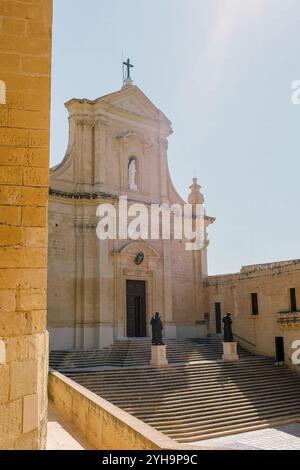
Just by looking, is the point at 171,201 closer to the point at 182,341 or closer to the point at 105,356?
the point at 182,341

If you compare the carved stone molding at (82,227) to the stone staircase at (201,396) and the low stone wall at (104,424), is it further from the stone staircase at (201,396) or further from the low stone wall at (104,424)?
the low stone wall at (104,424)

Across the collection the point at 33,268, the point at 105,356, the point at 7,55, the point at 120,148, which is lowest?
the point at 105,356

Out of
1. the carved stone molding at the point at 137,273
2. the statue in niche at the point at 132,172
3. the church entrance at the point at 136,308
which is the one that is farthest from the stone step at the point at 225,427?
the statue in niche at the point at 132,172

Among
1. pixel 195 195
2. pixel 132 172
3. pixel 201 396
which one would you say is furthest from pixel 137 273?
pixel 201 396

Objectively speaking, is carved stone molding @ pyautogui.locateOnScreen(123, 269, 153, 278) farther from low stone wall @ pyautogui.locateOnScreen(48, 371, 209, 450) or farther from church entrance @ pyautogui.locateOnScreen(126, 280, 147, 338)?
low stone wall @ pyautogui.locateOnScreen(48, 371, 209, 450)

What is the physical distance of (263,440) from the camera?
13.0m

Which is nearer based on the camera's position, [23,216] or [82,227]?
[23,216]

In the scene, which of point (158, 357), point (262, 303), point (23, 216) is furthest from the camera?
point (262, 303)

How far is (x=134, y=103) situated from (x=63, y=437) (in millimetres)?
18528

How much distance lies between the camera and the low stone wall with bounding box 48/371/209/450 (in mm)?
6129

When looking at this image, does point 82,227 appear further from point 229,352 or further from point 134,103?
point 229,352

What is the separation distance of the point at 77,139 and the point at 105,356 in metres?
10.00

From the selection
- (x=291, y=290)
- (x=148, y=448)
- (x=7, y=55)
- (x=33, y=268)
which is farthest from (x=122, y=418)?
(x=291, y=290)
